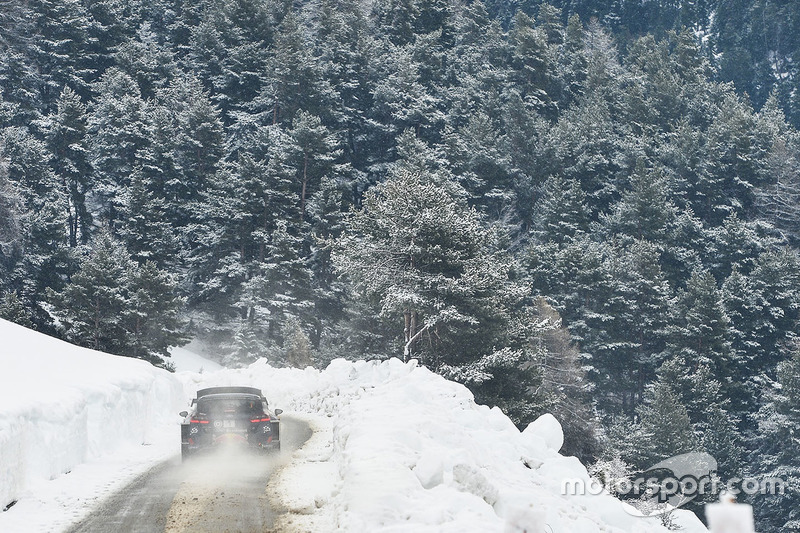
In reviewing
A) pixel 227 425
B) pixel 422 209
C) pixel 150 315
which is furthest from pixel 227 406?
pixel 150 315

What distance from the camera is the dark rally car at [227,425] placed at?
14078 millimetres

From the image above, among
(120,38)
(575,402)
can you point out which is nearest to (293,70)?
(120,38)

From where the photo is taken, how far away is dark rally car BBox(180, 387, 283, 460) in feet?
46.2

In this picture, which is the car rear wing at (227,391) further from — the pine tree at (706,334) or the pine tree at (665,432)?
the pine tree at (706,334)

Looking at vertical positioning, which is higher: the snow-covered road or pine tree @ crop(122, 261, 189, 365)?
pine tree @ crop(122, 261, 189, 365)

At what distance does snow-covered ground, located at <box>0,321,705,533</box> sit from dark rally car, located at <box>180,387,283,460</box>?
0.79 meters

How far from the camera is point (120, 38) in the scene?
87125 millimetres

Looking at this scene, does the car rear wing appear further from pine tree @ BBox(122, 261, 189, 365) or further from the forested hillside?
pine tree @ BBox(122, 261, 189, 365)

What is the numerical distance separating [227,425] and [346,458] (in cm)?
392

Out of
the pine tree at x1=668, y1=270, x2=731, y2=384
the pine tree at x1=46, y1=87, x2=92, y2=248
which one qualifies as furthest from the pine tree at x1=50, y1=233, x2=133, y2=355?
the pine tree at x1=668, y1=270, x2=731, y2=384

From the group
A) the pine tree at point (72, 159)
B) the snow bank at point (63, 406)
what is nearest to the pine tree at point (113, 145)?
the pine tree at point (72, 159)

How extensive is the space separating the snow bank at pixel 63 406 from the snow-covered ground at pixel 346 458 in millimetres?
33

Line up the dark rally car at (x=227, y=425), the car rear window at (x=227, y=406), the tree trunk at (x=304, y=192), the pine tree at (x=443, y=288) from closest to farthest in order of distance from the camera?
the dark rally car at (x=227, y=425) < the car rear window at (x=227, y=406) < the pine tree at (x=443, y=288) < the tree trunk at (x=304, y=192)

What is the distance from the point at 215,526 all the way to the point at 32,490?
11.8 feet
